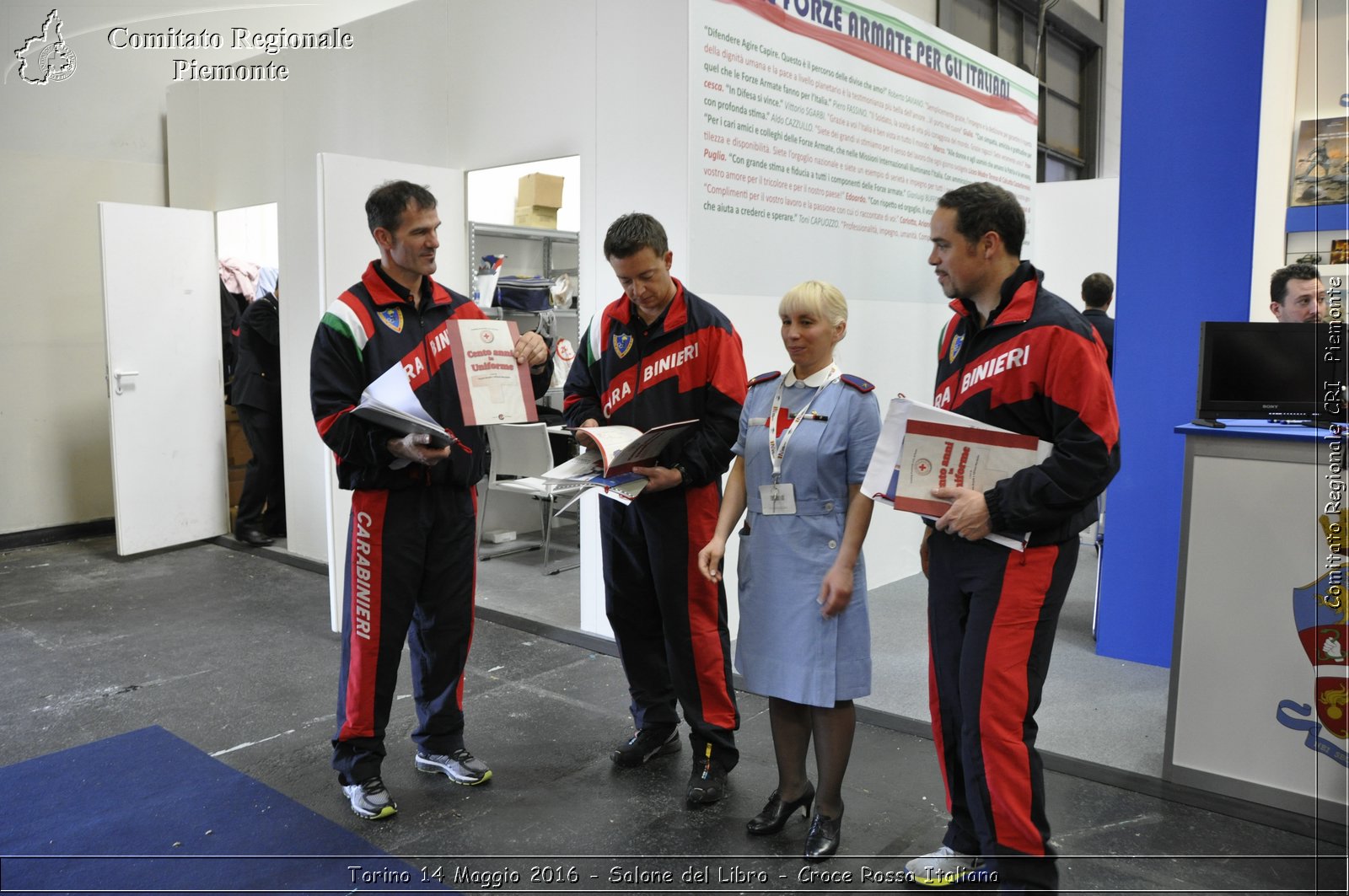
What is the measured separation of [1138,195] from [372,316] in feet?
9.84

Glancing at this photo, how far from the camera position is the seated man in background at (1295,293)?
10.9ft

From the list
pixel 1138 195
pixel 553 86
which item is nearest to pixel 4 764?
pixel 553 86

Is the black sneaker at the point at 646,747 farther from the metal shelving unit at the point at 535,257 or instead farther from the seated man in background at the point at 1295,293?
the metal shelving unit at the point at 535,257

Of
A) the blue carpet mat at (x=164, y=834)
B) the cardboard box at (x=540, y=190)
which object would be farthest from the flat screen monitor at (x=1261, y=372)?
the cardboard box at (x=540, y=190)

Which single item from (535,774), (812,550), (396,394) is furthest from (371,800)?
(812,550)

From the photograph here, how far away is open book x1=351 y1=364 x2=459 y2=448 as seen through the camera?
8.18 ft

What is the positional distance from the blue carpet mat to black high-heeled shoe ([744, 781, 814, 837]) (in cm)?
84

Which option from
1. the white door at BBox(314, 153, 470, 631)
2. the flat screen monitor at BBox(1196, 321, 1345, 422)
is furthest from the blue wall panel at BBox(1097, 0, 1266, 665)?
the white door at BBox(314, 153, 470, 631)

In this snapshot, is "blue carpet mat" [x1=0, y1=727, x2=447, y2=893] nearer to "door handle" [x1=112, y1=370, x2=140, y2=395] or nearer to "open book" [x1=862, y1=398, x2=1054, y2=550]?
"open book" [x1=862, y1=398, x2=1054, y2=550]

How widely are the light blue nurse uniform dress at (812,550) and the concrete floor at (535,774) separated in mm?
492

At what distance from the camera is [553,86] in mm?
4504

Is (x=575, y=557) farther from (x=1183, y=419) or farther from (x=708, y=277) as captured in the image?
(x=1183, y=419)

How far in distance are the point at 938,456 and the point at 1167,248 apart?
2367mm

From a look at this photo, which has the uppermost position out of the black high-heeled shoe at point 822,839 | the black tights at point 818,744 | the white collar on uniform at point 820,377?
the white collar on uniform at point 820,377
